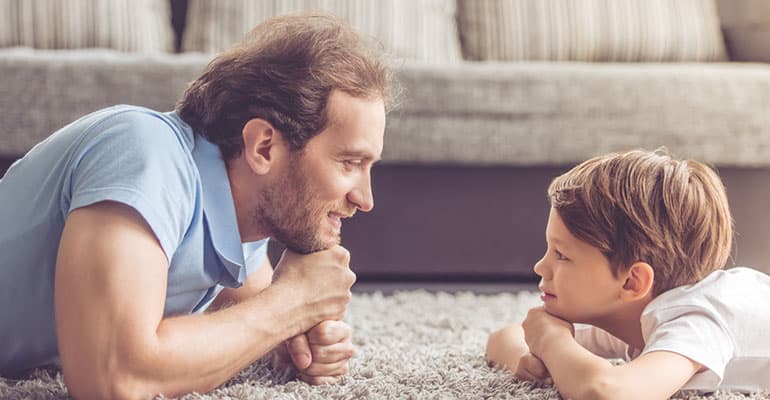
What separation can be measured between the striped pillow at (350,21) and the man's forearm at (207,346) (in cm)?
132

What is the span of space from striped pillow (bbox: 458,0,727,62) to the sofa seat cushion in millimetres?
495

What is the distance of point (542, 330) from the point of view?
3.74 feet

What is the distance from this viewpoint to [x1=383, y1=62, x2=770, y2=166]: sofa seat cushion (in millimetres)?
1889

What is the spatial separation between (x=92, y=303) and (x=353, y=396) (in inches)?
13.4

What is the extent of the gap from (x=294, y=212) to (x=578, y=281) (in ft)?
1.23

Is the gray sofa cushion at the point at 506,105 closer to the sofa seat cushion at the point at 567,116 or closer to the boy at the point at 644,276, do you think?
the sofa seat cushion at the point at 567,116

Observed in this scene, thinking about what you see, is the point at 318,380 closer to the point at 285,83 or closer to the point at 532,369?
the point at 532,369

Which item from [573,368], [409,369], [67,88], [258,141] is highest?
[258,141]

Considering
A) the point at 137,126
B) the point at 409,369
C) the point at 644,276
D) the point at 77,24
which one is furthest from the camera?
the point at 77,24

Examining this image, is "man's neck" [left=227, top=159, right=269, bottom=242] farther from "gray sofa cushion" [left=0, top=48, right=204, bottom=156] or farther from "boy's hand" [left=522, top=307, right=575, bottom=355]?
"gray sofa cushion" [left=0, top=48, right=204, bottom=156]

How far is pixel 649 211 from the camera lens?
3.67ft

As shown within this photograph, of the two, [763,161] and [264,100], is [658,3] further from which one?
[264,100]

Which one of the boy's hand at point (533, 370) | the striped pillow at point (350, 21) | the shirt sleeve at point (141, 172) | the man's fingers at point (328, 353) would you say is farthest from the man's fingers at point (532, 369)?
the striped pillow at point (350, 21)

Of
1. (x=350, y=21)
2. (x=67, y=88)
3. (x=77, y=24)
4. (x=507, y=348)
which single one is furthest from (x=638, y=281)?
(x=77, y=24)
